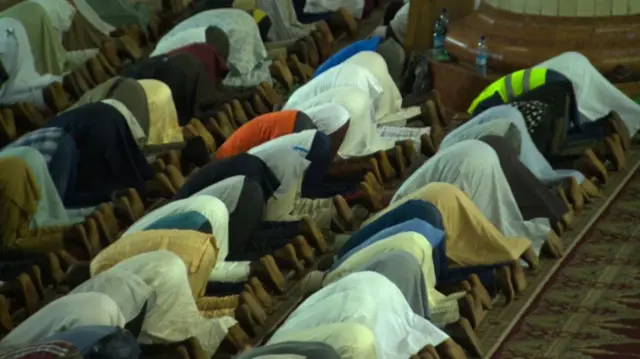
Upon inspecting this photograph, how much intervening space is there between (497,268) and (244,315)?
134 cm

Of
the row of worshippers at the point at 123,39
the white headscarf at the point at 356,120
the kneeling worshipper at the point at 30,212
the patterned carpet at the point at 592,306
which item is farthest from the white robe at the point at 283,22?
the patterned carpet at the point at 592,306

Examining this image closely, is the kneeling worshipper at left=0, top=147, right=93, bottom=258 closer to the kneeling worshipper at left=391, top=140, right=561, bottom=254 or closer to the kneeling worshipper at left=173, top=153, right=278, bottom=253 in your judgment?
the kneeling worshipper at left=173, top=153, right=278, bottom=253

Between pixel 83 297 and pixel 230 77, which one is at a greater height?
pixel 83 297

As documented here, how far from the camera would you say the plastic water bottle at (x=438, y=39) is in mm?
13047

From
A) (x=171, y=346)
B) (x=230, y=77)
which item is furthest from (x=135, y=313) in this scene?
(x=230, y=77)

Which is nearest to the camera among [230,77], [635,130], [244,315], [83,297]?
[83,297]

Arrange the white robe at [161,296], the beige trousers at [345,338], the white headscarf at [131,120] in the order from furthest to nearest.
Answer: the white headscarf at [131,120], the white robe at [161,296], the beige trousers at [345,338]

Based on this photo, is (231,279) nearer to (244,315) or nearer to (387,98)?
(244,315)

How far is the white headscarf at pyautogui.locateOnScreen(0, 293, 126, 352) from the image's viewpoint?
27.4ft

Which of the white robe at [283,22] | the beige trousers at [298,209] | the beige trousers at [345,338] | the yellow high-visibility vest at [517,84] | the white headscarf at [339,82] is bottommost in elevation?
the white robe at [283,22]

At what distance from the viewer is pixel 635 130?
11.8m

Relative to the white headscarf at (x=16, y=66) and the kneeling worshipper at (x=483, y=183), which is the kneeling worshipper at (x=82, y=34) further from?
the kneeling worshipper at (x=483, y=183)

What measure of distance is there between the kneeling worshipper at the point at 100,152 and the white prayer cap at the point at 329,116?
1.09 meters

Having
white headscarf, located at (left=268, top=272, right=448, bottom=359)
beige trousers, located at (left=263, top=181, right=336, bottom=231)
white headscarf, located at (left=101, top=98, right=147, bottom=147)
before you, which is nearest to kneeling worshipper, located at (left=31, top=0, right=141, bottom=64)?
white headscarf, located at (left=101, top=98, right=147, bottom=147)
